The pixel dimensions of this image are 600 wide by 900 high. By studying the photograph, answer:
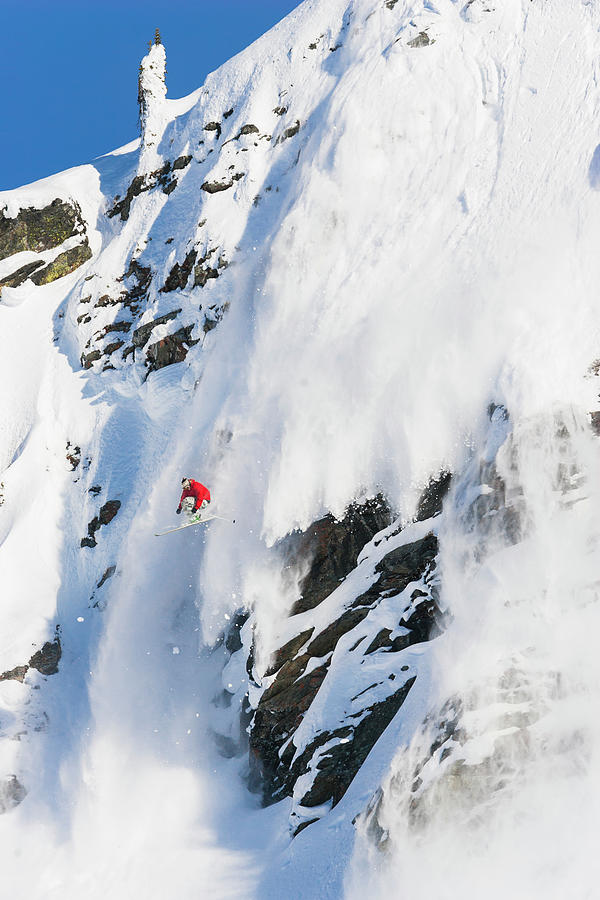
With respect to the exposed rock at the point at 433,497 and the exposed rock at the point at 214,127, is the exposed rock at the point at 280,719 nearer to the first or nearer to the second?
the exposed rock at the point at 433,497

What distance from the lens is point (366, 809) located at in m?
16.8

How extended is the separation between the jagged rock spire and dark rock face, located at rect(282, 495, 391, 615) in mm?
23823

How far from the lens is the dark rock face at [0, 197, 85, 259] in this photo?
1512 inches

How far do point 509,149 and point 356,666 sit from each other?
56.4 feet

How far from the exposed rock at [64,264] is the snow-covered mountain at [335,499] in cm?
574


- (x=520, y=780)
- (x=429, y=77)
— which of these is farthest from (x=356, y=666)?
(x=429, y=77)

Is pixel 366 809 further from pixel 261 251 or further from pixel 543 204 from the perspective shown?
pixel 261 251

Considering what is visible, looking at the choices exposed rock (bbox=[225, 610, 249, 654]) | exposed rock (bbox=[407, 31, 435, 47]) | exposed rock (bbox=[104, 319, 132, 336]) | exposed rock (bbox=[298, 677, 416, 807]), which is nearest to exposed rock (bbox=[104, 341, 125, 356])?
exposed rock (bbox=[104, 319, 132, 336])

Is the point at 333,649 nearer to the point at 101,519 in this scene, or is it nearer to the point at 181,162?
the point at 101,519

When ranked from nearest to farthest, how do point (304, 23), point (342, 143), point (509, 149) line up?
point (509, 149)
point (342, 143)
point (304, 23)

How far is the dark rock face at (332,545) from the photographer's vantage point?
21047mm

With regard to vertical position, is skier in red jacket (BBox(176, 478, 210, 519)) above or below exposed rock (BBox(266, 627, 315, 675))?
above

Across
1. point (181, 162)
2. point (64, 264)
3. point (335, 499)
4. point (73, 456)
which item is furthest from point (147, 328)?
point (335, 499)

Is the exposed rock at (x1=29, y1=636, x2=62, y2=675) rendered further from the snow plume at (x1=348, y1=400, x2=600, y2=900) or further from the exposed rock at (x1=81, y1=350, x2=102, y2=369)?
the snow plume at (x1=348, y1=400, x2=600, y2=900)
